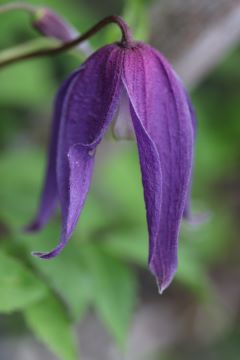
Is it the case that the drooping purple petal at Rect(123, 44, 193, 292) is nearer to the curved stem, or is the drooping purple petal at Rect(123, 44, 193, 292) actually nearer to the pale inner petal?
the curved stem

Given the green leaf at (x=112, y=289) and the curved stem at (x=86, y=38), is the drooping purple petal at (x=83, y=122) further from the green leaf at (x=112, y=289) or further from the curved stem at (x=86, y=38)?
the green leaf at (x=112, y=289)

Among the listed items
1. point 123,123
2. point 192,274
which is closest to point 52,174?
point 123,123

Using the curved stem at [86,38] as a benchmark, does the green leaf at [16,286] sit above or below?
below

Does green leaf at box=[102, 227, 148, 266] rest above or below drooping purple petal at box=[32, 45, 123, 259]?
below

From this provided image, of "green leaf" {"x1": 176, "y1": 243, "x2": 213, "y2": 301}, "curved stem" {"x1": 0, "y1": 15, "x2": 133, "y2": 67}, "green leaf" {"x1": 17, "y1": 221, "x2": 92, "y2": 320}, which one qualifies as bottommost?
"green leaf" {"x1": 176, "y1": 243, "x2": 213, "y2": 301}

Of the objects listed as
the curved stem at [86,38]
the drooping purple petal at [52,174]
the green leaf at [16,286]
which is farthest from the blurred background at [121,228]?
the curved stem at [86,38]

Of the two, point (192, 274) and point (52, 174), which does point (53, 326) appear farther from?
point (192, 274)

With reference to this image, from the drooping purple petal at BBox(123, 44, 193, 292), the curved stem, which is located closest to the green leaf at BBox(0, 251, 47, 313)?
the drooping purple petal at BBox(123, 44, 193, 292)
